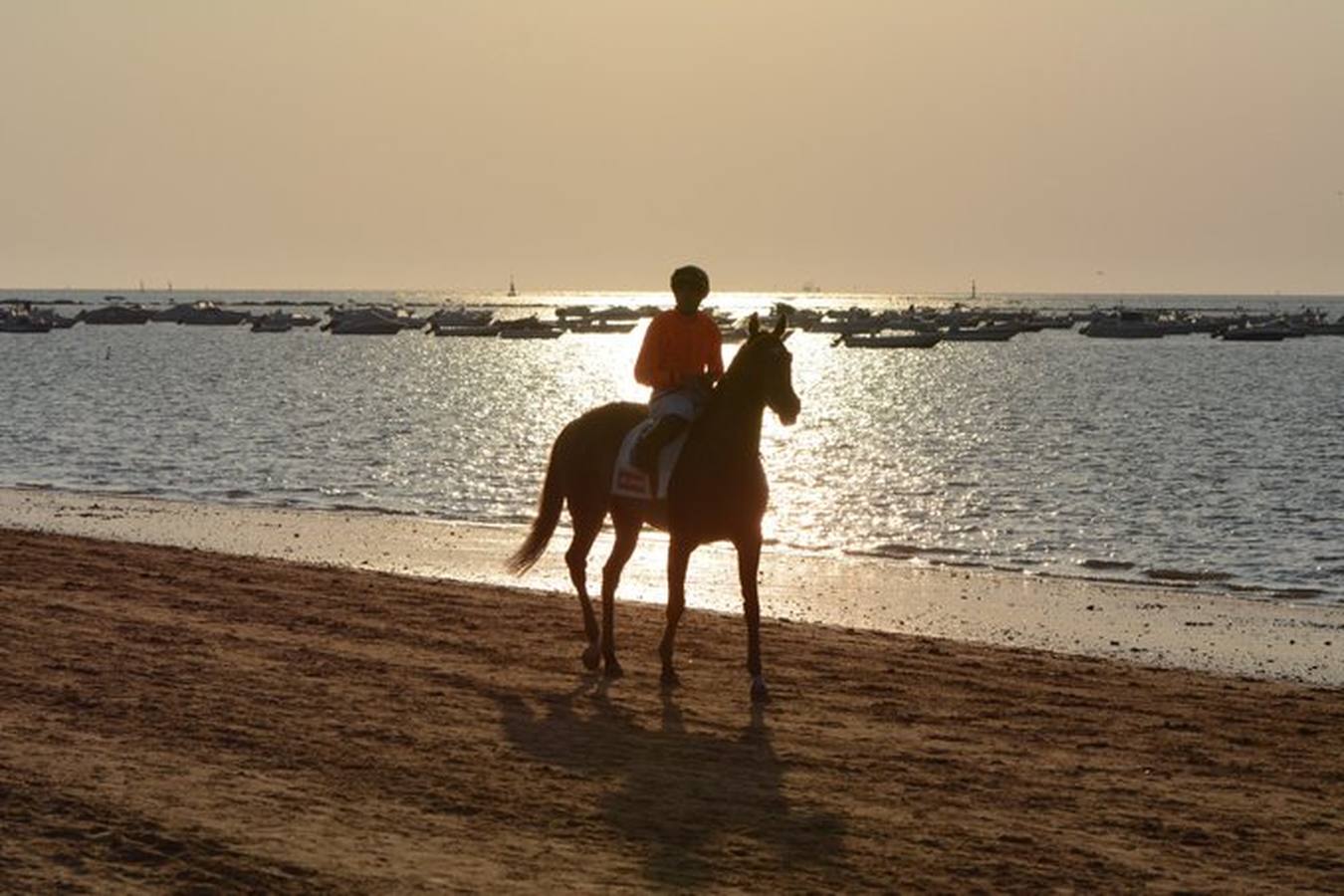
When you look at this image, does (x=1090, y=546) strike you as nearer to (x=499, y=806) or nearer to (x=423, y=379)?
(x=499, y=806)

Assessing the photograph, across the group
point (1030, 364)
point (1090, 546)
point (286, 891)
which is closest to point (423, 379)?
point (1030, 364)

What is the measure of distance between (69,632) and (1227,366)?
12755 cm

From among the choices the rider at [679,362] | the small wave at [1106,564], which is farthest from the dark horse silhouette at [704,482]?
the small wave at [1106,564]

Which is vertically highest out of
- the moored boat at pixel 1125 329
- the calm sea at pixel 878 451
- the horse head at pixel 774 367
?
the horse head at pixel 774 367

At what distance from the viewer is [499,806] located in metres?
11.3

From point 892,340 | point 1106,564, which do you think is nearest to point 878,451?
point 1106,564

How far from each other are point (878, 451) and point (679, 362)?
47343 millimetres

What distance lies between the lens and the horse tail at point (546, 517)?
661 inches

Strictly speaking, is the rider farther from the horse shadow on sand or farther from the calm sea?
the calm sea

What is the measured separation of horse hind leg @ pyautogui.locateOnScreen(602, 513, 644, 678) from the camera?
629 inches

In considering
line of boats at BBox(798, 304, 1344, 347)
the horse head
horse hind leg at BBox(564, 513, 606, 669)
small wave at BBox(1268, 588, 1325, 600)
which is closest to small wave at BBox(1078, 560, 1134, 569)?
small wave at BBox(1268, 588, 1325, 600)

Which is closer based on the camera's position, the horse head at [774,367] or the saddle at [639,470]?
the horse head at [774,367]

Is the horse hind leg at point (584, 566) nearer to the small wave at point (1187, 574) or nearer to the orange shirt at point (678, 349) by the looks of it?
the orange shirt at point (678, 349)

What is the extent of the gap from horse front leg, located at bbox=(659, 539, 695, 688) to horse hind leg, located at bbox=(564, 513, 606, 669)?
0.72m
